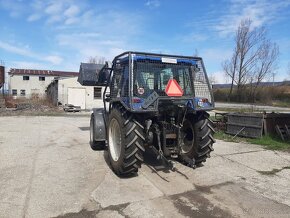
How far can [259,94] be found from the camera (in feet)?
155

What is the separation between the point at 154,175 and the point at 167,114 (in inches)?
50.1

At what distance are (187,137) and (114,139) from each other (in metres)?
1.64

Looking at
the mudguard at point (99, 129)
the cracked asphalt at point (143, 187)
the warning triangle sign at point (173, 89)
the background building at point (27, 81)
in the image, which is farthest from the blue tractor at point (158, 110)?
the background building at point (27, 81)

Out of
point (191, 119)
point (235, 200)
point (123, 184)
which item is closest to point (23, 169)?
point (123, 184)

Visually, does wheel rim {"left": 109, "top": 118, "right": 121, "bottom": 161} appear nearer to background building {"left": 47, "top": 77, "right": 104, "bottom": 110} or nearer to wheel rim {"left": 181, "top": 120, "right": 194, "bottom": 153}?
wheel rim {"left": 181, "top": 120, "right": 194, "bottom": 153}

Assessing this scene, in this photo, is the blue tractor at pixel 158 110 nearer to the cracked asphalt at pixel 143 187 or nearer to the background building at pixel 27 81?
the cracked asphalt at pixel 143 187

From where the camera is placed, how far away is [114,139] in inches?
262

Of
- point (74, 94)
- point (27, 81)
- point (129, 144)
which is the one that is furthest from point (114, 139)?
point (27, 81)

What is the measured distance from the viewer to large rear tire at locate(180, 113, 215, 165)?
250 inches

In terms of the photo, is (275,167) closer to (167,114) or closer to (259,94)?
(167,114)

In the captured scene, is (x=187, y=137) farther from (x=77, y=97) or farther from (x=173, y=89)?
(x=77, y=97)

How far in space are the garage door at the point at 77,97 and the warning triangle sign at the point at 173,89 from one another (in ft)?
80.3

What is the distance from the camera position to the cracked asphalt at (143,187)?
175 inches

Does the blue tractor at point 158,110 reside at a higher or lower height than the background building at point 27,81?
lower
